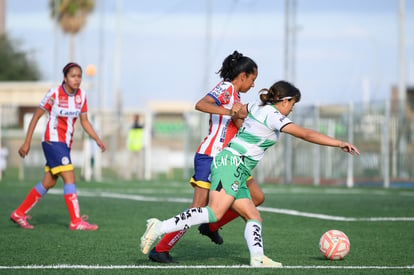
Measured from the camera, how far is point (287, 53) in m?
→ 28.8

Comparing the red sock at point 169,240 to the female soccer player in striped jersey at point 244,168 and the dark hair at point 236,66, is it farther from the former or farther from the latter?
the dark hair at point 236,66

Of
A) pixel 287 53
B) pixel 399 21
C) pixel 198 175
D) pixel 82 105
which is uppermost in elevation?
pixel 399 21

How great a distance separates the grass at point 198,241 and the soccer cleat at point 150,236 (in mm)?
209

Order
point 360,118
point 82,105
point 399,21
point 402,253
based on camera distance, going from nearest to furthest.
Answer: point 402,253 < point 82,105 < point 360,118 < point 399,21

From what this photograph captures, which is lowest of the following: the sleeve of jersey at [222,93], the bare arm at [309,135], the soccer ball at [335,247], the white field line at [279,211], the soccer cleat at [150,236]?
the white field line at [279,211]

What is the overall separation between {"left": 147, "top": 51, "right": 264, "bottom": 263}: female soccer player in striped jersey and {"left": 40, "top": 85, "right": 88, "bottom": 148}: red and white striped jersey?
3.60 m

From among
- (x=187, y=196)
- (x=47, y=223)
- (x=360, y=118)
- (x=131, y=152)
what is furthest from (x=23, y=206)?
(x=131, y=152)

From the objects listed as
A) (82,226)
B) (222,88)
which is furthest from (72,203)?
(222,88)

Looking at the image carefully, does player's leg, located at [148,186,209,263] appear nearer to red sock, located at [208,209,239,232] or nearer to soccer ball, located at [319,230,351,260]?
red sock, located at [208,209,239,232]

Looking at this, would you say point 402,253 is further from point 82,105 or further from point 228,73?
point 82,105

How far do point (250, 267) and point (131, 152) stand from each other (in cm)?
2413

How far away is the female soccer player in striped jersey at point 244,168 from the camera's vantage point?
7.62 meters

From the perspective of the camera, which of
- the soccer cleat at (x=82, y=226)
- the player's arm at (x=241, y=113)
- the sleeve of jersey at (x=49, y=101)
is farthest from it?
the sleeve of jersey at (x=49, y=101)

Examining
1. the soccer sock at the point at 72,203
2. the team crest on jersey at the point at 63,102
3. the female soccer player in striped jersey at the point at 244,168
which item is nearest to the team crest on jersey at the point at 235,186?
the female soccer player in striped jersey at the point at 244,168
